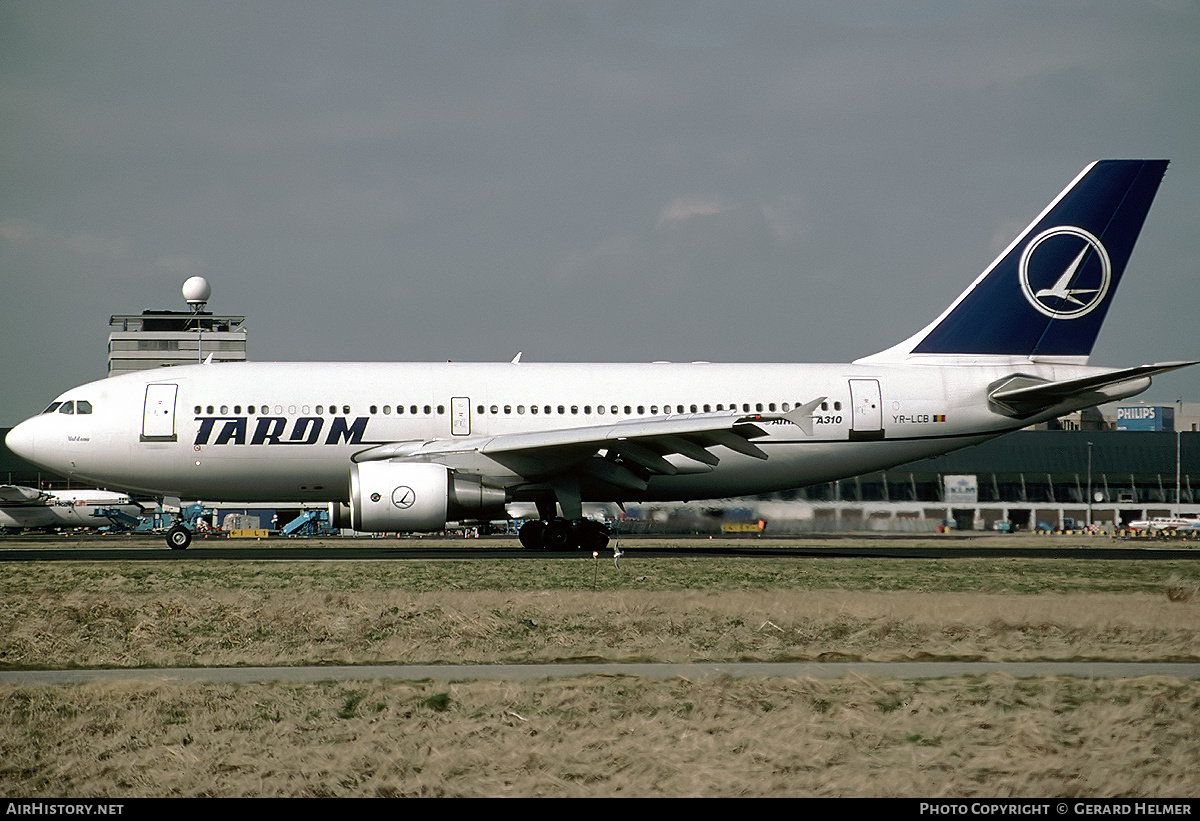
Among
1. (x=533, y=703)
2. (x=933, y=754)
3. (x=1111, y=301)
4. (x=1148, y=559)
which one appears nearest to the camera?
(x=933, y=754)

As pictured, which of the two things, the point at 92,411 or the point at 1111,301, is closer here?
the point at 92,411

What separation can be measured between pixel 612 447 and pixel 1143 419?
304ft

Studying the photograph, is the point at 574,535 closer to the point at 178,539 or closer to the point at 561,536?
the point at 561,536

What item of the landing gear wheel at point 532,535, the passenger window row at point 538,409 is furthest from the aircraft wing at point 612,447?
the landing gear wheel at point 532,535

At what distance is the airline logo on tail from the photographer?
28.4 metres

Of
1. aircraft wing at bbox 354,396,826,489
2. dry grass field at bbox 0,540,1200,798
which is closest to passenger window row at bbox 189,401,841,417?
aircraft wing at bbox 354,396,826,489

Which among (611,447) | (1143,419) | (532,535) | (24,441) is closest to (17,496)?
(24,441)

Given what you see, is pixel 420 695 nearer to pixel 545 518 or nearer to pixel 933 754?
pixel 933 754

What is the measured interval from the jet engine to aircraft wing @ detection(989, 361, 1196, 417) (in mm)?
12385

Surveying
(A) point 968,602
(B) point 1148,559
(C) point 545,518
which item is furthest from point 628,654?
(B) point 1148,559

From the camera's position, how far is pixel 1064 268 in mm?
28391

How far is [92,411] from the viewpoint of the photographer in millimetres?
26438
